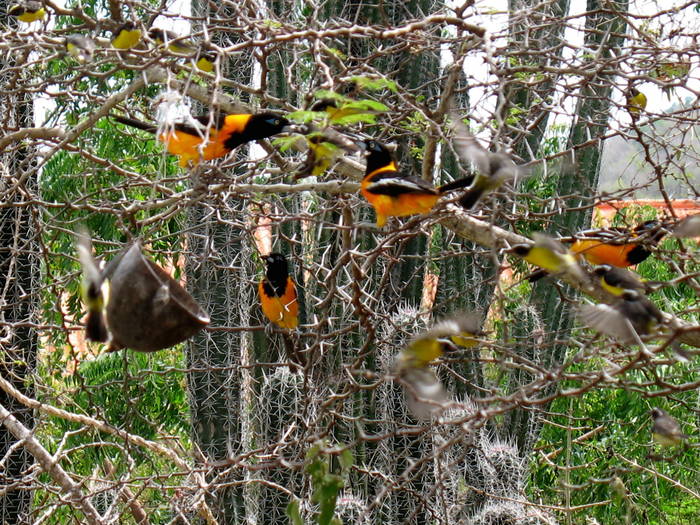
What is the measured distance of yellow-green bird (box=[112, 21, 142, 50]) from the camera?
2391mm

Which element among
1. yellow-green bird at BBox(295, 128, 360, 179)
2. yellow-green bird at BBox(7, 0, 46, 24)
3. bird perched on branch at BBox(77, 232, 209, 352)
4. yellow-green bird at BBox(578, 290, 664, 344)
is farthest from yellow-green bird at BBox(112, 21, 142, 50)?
yellow-green bird at BBox(578, 290, 664, 344)

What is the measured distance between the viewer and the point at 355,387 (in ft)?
6.89

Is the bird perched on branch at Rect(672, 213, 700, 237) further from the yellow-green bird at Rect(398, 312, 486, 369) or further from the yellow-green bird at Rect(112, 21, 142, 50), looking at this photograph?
the yellow-green bird at Rect(112, 21, 142, 50)

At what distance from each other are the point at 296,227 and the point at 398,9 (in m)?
1.31

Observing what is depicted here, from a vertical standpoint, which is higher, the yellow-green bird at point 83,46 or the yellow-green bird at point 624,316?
the yellow-green bird at point 83,46

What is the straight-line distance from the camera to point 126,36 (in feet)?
7.99

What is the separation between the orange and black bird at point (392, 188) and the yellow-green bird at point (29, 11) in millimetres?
1262

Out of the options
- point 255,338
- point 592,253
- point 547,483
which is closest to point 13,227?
→ point 255,338

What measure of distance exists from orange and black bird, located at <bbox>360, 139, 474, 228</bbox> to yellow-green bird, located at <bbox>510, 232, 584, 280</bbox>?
382 millimetres

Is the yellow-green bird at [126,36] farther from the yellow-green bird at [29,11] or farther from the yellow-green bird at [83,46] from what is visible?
the yellow-green bird at [29,11]

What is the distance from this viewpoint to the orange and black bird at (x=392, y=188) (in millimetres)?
2301

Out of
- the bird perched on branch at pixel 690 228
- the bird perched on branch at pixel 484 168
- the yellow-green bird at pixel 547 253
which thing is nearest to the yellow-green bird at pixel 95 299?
the bird perched on branch at pixel 484 168

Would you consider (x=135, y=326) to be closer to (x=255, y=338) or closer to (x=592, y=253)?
(x=592, y=253)

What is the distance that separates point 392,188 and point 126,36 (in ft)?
2.93
